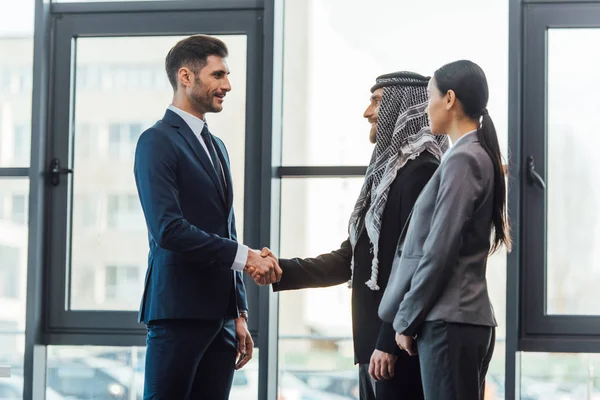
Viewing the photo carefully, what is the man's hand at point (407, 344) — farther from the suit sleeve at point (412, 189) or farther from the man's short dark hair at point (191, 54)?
the man's short dark hair at point (191, 54)

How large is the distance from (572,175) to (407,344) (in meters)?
1.51

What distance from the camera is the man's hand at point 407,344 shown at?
221 centimetres

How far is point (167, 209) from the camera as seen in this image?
8.04ft

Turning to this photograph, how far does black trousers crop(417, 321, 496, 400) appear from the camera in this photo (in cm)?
207

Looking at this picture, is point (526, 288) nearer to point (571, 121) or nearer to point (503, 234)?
point (571, 121)

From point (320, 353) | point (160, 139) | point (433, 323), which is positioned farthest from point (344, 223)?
point (433, 323)

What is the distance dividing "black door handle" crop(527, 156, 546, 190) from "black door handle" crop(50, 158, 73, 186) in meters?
1.87

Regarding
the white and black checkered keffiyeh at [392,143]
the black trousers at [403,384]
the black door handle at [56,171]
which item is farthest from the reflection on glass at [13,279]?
the black trousers at [403,384]

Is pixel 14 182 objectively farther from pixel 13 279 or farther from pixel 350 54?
pixel 350 54

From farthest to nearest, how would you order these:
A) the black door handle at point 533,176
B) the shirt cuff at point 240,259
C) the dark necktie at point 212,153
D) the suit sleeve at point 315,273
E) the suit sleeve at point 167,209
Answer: the black door handle at point 533,176, the suit sleeve at point 315,273, the dark necktie at point 212,153, the shirt cuff at point 240,259, the suit sleeve at point 167,209

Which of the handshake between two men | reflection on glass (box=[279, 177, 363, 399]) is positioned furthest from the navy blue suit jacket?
reflection on glass (box=[279, 177, 363, 399])

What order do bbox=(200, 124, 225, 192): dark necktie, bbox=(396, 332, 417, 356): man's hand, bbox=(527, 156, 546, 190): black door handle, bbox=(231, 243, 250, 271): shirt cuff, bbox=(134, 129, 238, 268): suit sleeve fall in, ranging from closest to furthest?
Answer: bbox=(396, 332, 417, 356): man's hand < bbox=(134, 129, 238, 268): suit sleeve < bbox=(231, 243, 250, 271): shirt cuff < bbox=(200, 124, 225, 192): dark necktie < bbox=(527, 156, 546, 190): black door handle

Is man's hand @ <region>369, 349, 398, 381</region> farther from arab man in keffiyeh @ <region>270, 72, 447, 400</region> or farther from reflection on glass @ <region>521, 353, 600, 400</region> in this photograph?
reflection on glass @ <region>521, 353, 600, 400</region>

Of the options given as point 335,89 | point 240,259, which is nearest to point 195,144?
point 240,259
